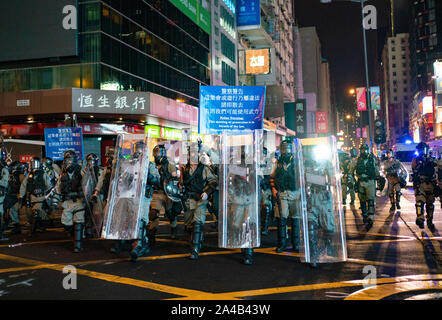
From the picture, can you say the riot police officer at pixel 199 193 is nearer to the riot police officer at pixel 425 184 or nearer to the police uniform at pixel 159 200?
the police uniform at pixel 159 200

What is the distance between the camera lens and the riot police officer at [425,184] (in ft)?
29.8

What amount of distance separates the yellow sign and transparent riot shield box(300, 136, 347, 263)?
100 feet

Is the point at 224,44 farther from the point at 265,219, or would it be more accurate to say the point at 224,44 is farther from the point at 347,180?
the point at 265,219

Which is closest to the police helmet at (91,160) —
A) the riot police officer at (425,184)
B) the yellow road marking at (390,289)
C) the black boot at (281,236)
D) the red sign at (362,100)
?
the black boot at (281,236)

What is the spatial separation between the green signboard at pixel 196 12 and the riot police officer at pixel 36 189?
2384 centimetres

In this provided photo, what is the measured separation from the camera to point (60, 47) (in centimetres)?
2417

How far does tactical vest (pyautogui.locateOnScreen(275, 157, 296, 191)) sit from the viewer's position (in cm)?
732

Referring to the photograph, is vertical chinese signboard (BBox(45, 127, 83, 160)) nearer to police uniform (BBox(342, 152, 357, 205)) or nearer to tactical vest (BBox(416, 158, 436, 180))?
police uniform (BBox(342, 152, 357, 205))

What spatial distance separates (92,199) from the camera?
24.9ft

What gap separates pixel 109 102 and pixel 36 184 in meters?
14.3

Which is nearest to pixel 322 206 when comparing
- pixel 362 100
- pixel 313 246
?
pixel 313 246

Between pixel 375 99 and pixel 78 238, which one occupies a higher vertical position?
pixel 375 99

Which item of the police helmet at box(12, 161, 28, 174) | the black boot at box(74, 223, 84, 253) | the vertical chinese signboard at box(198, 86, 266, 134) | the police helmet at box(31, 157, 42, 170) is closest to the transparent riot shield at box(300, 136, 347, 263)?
the black boot at box(74, 223, 84, 253)
